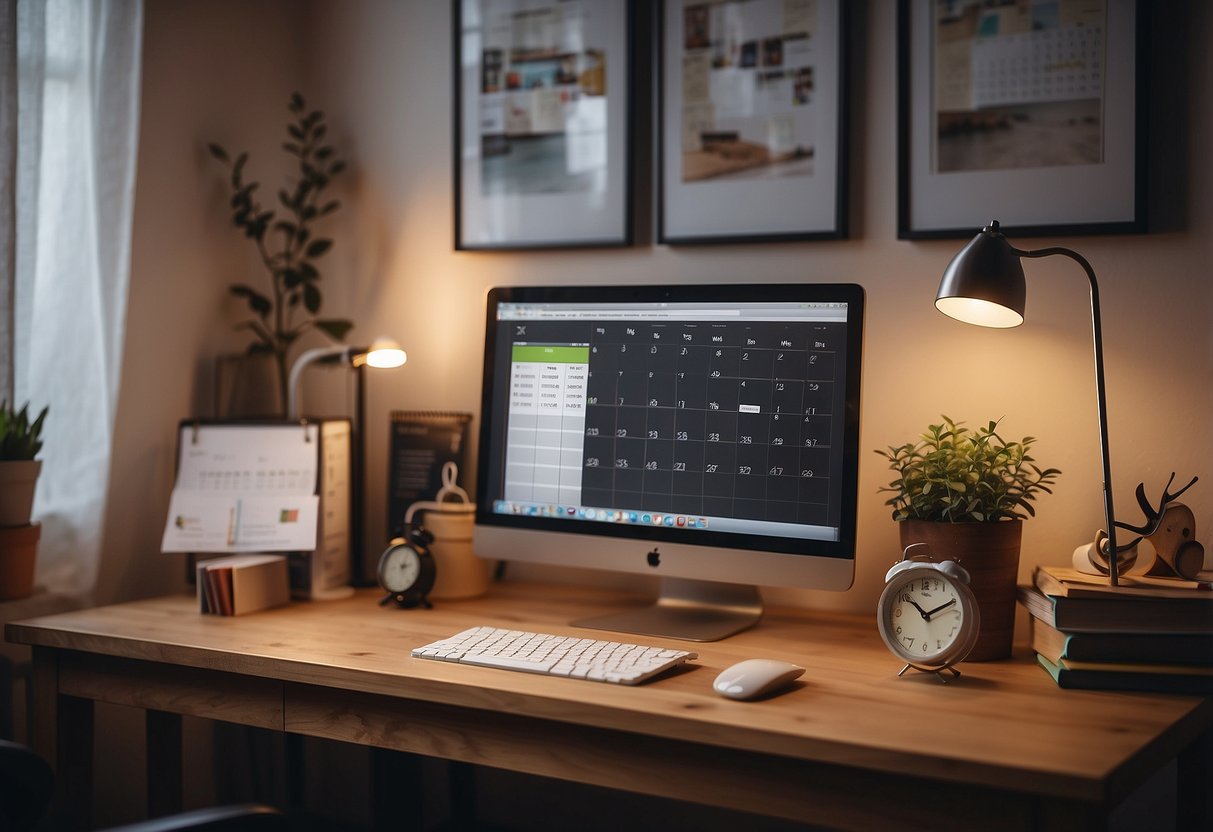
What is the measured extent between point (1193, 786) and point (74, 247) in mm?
1975

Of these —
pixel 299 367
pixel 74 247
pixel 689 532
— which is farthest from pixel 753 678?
pixel 74 247

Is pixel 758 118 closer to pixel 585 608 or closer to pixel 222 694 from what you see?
pixel 585 608

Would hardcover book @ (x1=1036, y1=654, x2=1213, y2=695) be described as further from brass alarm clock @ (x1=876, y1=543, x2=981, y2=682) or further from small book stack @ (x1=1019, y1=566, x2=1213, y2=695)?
brass alarm clock @ (x1=876, y1=543, x2=981, y2=682)

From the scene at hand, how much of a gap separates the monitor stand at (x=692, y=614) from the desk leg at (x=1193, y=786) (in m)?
0.62

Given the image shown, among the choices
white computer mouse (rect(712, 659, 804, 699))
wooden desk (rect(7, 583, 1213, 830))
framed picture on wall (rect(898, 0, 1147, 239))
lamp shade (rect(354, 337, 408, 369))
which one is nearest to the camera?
wooden desk (rect(7, 583, 1213, 830))

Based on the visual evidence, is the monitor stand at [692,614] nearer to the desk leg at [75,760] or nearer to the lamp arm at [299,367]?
the lamp arm at [299,367]

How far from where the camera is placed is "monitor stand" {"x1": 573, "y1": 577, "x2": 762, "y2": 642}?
1621mm

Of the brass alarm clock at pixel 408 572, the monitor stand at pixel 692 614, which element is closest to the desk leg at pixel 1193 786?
the monitor stand at pixel 692 614

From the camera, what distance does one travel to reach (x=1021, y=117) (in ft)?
5.46

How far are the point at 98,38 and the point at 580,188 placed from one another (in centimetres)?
91

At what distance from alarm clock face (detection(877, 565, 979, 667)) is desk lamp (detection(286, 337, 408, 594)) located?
0.98 meters

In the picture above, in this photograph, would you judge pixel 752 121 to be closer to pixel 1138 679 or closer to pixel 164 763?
pixel 1138 679

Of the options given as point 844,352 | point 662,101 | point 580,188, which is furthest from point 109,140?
point 844,352

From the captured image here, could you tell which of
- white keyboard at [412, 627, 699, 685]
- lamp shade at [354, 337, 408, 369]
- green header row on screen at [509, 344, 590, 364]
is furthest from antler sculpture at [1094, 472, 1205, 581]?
lamp shade at [354, 337, 408, 369]
